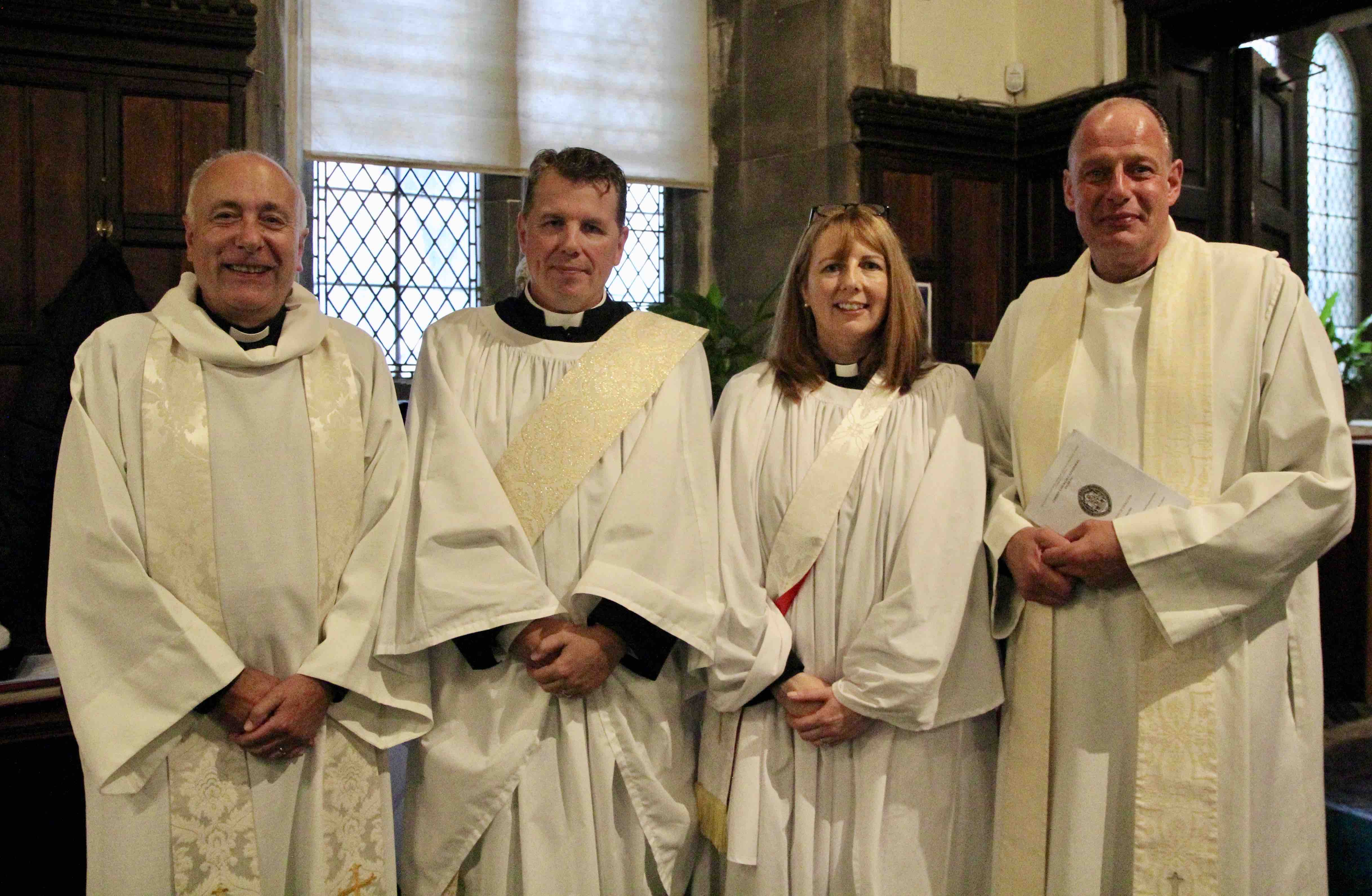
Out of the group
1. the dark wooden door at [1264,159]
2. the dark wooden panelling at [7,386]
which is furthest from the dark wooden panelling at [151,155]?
the dark wooden door at [1264,159]

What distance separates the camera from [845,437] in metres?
2.60

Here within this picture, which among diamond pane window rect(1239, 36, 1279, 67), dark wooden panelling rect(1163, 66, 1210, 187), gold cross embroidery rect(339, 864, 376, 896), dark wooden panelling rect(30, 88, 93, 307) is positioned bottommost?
gold cross embroidery rect(339, 864, 376, 896)

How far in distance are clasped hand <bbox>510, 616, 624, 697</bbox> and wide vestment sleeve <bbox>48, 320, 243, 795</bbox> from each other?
0.57 meters

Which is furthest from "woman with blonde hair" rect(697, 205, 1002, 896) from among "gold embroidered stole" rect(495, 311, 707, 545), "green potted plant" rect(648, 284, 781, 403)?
"green potted plant" rect(648, 284, 781, 403)

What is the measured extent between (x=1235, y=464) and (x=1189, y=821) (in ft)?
2.51

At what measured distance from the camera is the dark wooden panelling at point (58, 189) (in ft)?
13.1

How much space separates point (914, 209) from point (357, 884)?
169 inches

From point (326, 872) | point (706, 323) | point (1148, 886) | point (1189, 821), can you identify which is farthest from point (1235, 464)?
point (706, 323)

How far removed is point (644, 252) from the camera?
246 inches

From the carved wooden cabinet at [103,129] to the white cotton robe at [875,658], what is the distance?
2645mm

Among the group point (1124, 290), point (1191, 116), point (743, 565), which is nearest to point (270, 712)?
point (743, 565)

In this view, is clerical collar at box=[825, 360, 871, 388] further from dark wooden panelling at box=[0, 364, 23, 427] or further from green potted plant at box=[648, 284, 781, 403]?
dark wooden panelling at box=[0, 364, 23, 427]

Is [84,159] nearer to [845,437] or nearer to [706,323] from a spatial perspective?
[706,323]

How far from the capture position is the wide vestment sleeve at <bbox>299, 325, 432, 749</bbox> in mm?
2299
